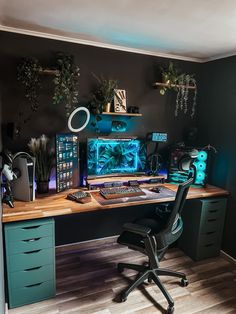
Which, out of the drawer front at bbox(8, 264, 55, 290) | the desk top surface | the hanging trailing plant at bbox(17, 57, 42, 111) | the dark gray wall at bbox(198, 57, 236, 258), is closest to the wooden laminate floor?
the drawer front at bbox(8, 264, 55, 290)

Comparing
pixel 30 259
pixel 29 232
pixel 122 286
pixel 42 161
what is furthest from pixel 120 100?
pixel 122 286

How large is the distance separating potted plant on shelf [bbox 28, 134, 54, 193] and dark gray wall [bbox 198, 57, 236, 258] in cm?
188

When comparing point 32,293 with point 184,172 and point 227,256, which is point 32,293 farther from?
point 227,256

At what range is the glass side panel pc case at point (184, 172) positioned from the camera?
2611mm

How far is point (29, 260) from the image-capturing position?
5.95 feet

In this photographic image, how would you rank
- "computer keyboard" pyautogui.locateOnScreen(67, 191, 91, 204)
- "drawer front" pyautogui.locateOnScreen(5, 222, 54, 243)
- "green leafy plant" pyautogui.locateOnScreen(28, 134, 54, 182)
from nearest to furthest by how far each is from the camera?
"drawer front" pyautogui.locateOnScreen(5, 222, 54, 243), "computer keyboard" pyautogui.locateOnScreen(67, 191, 91, 204), "green leafy plant" pyautogui.locateOnScreen(28, 134, 54, 182)

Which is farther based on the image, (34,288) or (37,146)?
(37,146)

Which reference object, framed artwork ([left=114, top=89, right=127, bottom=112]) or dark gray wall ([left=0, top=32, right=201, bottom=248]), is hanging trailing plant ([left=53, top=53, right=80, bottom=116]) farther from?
framed artwork ([left=114, top=89, right=127, bottom=112])

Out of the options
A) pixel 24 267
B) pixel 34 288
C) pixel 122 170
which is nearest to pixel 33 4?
pixel 122 170

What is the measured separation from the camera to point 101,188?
2.41 meters

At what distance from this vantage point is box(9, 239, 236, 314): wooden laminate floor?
6.19ft

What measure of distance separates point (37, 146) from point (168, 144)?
1.62 meters

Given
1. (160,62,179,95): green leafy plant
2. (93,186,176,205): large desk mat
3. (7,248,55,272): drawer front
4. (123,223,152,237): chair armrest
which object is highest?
(160,62,179,95): green leafy plant

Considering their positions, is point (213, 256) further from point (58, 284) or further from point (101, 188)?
point (58, 284)
